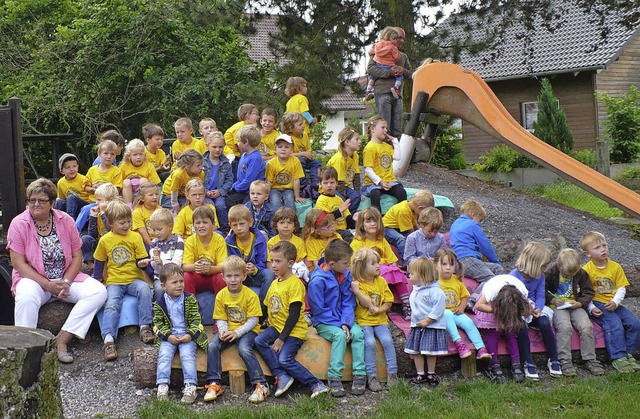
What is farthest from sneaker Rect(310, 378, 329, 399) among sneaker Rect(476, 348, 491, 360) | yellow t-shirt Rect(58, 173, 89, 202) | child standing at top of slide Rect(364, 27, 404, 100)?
child standing at top of slide Rect(364, 27, 404, 100)

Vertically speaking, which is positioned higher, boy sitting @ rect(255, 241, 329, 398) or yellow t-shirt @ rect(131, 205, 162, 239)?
yellow t-shirt @ rect(131, 205, 162, 239)

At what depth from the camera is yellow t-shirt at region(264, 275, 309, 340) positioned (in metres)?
6.01

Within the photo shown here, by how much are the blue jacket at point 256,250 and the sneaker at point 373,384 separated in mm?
1348

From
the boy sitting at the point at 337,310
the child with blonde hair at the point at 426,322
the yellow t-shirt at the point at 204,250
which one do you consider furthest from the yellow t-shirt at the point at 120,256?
the child with blonde hair at the point at 426,322

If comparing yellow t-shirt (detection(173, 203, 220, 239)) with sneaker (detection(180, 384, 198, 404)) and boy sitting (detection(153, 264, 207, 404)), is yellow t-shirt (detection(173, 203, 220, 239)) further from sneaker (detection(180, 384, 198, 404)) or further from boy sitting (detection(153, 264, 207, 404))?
sneaker (detection(180, 384, 198, 404))

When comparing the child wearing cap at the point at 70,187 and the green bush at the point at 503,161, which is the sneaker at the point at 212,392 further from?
the green bush at the point at 503,161

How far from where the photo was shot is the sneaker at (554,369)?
629 cm

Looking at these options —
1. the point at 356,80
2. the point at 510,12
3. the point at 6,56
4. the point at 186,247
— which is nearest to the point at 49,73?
the point at 6,56

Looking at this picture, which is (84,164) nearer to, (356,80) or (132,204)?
(356,80)

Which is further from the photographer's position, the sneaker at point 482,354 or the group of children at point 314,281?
the sneaker at point 482,354

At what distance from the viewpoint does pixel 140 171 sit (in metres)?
8.66

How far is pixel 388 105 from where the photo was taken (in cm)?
1058

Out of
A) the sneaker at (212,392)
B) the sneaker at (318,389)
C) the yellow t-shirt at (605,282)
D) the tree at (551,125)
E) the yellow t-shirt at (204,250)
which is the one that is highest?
the tree at (551,125)

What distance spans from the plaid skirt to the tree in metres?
14.9
